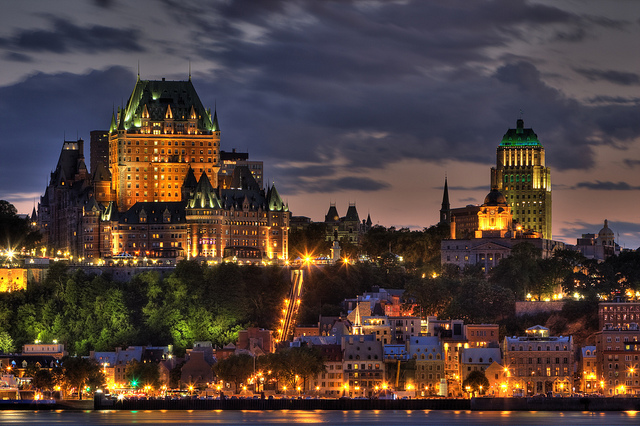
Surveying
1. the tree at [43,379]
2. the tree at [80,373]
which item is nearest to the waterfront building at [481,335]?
the tree at [80,373]

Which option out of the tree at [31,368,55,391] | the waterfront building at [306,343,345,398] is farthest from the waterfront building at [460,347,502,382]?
the tree at [31,368,55,391]

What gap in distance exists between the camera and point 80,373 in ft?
579

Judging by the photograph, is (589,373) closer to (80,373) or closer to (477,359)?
(477,359)

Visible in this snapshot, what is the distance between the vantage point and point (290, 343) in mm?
191250

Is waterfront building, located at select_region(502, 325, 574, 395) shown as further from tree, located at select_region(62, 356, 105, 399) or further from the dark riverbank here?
tree, located at select_region(62, 356, 105, 399)

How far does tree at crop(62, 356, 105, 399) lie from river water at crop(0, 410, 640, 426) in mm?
3517

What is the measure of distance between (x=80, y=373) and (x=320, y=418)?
29489mm

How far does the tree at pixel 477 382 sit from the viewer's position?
574 ft

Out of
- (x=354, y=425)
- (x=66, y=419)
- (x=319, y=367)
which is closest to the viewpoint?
(x=354, y=425)

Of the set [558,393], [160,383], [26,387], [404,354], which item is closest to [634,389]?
[558,393]

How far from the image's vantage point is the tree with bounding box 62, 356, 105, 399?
176500mm

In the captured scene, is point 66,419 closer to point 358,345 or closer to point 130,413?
point 130,413

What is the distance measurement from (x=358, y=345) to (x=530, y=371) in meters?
20.2

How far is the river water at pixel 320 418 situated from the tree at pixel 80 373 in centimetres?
352
